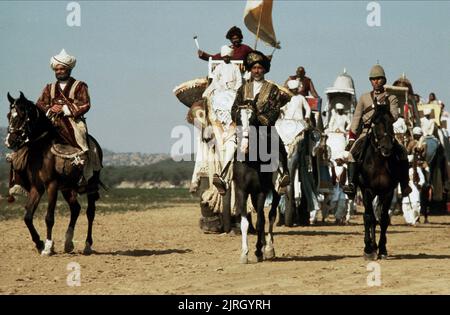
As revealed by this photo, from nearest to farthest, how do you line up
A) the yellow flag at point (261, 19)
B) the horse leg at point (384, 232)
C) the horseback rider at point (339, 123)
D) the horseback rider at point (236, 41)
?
the horse leg at point (384, 232)
the yellow flag at point (261, 19)
the horseback rider at point (236, 41)
the horseback rider at point (339, 123)

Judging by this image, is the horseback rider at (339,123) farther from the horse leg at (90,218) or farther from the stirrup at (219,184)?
the stirrup at (219,184)

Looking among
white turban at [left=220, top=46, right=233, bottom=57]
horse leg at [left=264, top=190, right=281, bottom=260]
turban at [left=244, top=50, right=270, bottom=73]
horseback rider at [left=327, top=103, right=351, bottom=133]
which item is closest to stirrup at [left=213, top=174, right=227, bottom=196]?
horse leg at [left=264, top=190, right=281, bottom=260]

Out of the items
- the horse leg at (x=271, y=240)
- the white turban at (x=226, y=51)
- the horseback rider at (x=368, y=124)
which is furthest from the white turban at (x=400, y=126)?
the horse leg at (x=271, y=240)

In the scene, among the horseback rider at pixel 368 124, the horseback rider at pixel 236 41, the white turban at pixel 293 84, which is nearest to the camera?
the horseback rider at pixel 368 124

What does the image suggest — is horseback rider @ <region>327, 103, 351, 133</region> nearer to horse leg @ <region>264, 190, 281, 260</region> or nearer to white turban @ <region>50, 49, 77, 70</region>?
white turban @ <region>50, 49, 77, 70</region>

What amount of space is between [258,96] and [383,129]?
6.07 feet

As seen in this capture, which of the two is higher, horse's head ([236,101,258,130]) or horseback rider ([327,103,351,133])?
horseback rider ([327,103,351,133])

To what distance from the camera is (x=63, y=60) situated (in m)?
18.3

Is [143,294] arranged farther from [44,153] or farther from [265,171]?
[44,153]

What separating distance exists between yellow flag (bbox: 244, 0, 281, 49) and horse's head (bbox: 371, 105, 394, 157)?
4.11m

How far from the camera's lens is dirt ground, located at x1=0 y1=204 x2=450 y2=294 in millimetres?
13492

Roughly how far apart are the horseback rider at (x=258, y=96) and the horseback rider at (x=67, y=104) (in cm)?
239

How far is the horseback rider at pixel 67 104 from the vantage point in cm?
1802
